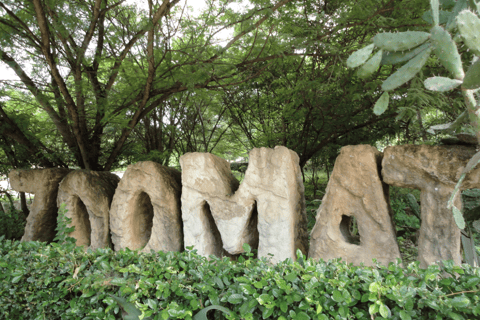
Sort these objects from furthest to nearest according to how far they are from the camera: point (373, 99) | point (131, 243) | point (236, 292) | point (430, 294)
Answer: point (373, 99) → point (131, 243) → point (236, 292) → point (430, 294)

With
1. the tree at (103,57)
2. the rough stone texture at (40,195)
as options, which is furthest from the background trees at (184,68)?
the rough stone texture at (40,195)

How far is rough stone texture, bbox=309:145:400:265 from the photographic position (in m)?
2.56

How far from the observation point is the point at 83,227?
4.02m

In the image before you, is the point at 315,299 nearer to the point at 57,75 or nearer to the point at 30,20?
the point at 57,75

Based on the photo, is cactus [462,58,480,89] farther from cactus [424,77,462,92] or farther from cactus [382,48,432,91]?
cactus [382,48,432,91]

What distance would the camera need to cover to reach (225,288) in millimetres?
1894

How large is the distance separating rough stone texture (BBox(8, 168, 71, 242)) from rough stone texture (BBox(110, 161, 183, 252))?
1.24 m

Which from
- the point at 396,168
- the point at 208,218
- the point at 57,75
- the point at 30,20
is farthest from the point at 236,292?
the point at 30,20

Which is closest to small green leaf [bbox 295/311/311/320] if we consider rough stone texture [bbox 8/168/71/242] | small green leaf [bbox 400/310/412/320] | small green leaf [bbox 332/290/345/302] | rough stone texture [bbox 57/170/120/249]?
small green leaf [bbox 332/290/345/302]

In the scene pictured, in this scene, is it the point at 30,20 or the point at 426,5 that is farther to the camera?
the point at 30,20

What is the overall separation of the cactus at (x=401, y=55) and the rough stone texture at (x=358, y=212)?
1.25 meters

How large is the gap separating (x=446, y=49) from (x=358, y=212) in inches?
68.2

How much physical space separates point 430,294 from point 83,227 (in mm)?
4242

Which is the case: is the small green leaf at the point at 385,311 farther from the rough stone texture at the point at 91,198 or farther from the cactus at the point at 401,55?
the rough stone texture at the point at 91,198
